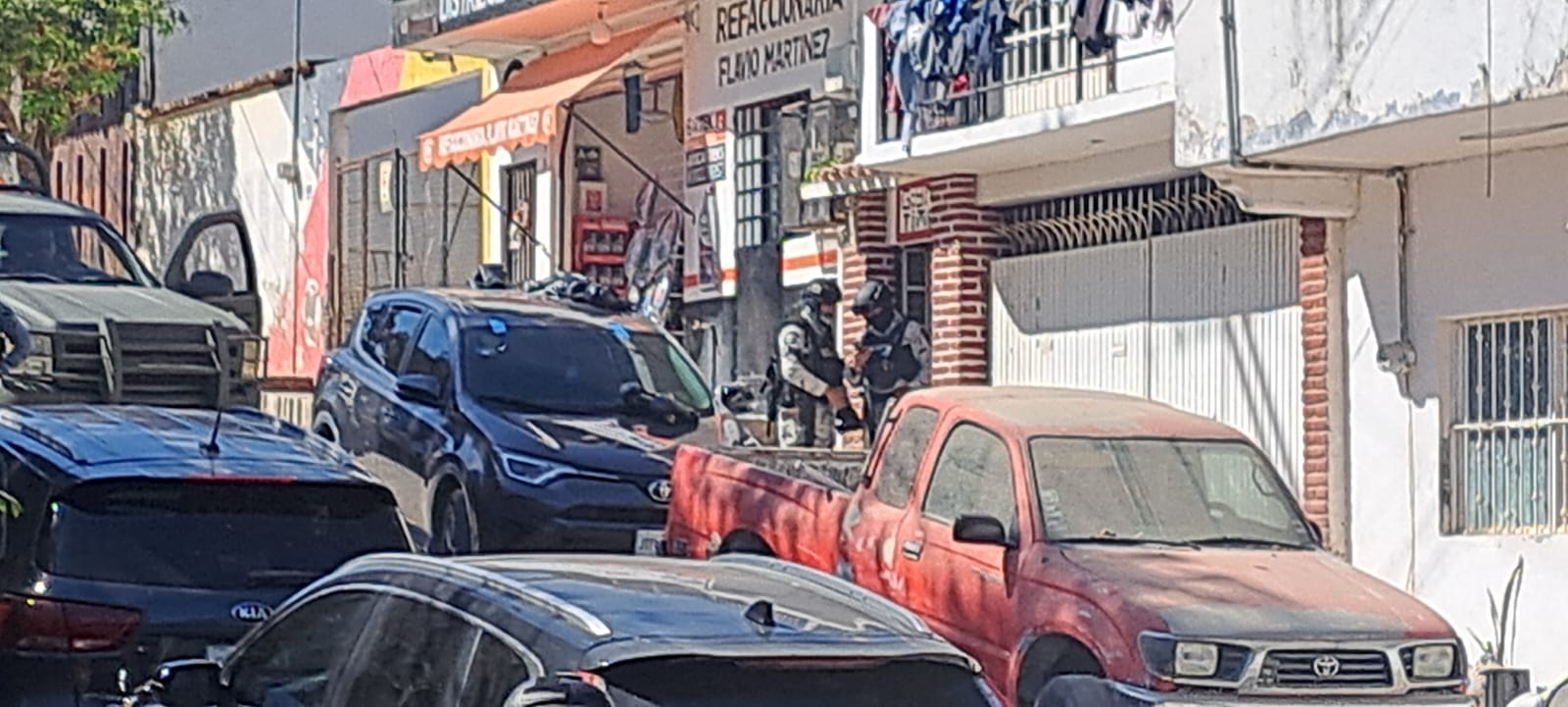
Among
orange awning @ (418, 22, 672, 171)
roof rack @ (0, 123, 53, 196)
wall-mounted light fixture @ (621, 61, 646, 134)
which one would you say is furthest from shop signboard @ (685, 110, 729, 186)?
roof rack @ (0, 123, 53, 196)

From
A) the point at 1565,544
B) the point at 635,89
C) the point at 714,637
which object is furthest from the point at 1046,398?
the point at 635,89

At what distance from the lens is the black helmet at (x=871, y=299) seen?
21.1 metres

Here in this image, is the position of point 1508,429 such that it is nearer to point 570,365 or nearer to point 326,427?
point 570,365

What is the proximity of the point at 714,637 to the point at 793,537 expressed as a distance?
260 inches

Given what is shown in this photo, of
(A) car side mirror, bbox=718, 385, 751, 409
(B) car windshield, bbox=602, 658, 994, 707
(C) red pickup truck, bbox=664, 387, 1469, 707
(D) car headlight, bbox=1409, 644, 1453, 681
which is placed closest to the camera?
(B) car windshield, bbox=602, 658, 994, 707

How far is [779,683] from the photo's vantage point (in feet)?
20.7

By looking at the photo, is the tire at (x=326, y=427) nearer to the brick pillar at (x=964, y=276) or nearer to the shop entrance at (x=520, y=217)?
the brick pillar at (x=964, y=276)

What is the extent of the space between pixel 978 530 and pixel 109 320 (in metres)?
6.97

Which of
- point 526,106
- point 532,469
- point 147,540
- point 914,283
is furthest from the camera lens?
point 526,106

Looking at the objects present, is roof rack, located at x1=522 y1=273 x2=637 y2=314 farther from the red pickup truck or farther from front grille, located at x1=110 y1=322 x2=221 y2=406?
the red pickup truck

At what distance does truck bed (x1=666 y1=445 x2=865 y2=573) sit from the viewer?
12.8m

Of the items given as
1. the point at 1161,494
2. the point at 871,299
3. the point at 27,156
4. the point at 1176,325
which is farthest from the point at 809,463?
the point at 27,156

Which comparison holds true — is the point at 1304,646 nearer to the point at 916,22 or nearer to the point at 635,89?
the point at 916,22

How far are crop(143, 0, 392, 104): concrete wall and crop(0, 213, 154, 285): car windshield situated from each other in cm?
1599
